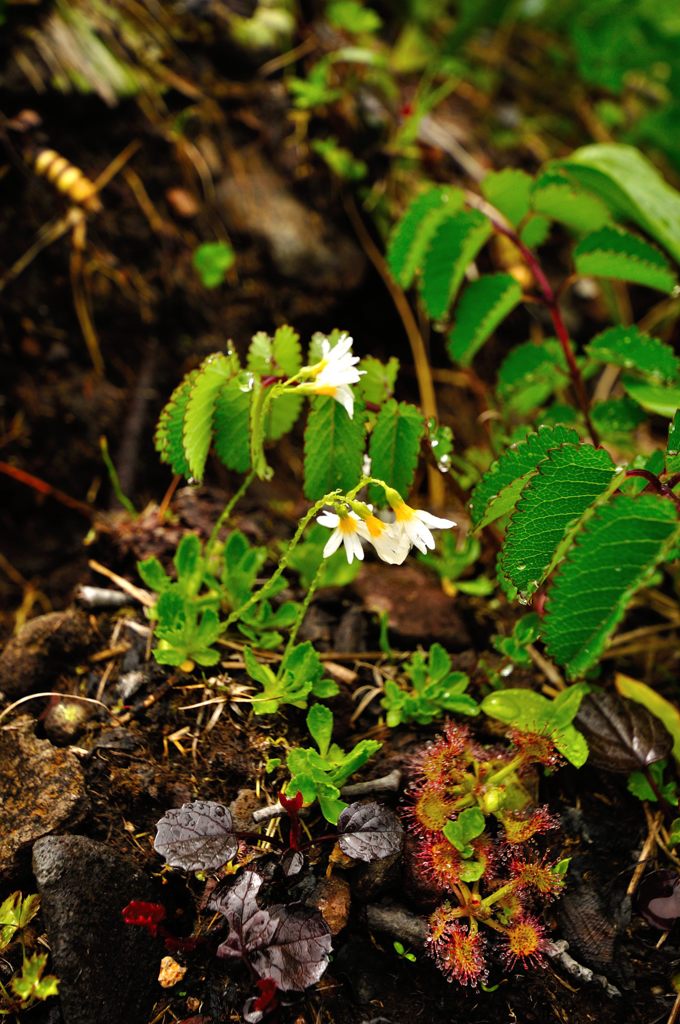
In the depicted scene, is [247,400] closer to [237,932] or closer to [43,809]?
[43,809]

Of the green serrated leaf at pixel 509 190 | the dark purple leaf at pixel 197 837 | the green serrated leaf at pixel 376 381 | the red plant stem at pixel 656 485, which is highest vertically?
the green serrated leaf at pixel 509 190

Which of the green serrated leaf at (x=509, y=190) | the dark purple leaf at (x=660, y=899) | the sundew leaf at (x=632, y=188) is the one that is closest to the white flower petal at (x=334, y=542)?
the dark purple leaf at (x=660, y=899)

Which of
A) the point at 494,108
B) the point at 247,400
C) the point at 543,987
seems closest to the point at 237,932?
the point at 543,987

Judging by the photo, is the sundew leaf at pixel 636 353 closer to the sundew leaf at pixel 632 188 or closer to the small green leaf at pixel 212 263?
the sundew leaf at pixel 632 188

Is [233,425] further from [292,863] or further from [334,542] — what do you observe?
[292,863]

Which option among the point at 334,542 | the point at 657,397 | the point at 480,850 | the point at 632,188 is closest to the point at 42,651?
the point at 334,542

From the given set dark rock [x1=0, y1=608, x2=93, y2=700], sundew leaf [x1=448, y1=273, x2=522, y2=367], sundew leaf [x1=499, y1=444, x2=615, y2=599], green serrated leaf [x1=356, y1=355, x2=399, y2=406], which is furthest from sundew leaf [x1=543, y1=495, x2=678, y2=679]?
dark rock [x1=0, y1=608, x2=93, y2=700]
